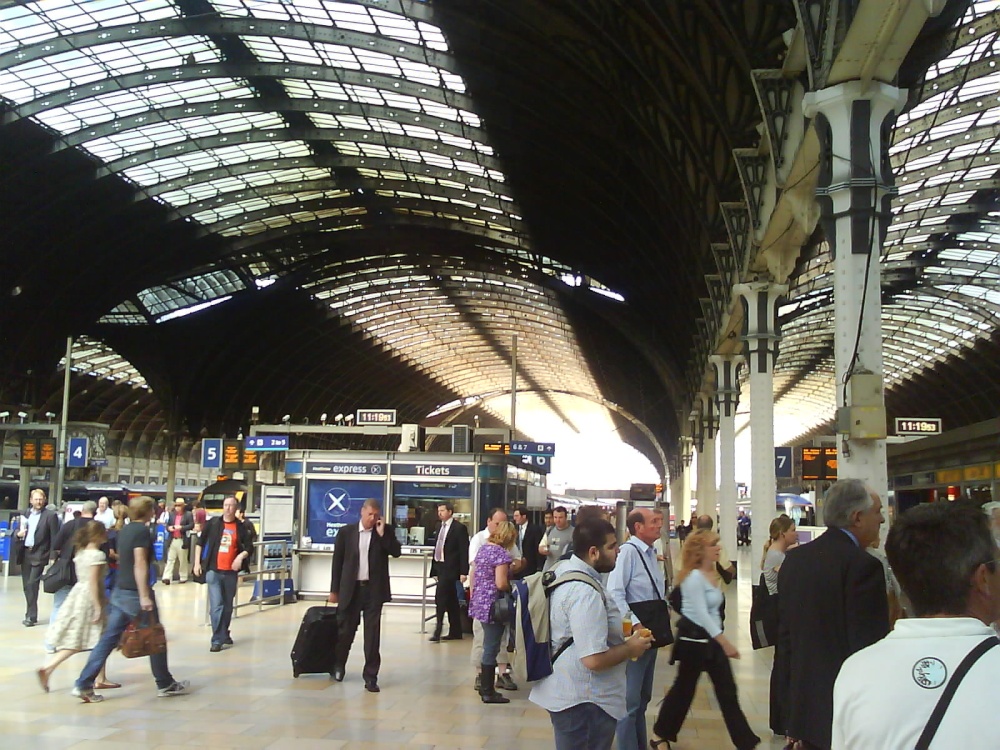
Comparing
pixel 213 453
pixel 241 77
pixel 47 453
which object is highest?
pixel 241 77

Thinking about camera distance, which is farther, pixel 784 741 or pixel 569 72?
pixel 569 72

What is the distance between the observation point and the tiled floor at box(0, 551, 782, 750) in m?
7.64

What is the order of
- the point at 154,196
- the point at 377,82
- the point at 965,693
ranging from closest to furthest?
the point at 965,693, the point at 377,82, the point at 154,196

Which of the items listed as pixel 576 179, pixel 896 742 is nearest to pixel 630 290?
pixel 576 179

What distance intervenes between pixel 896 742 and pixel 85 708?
817cm

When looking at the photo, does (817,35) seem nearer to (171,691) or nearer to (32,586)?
(171,691)

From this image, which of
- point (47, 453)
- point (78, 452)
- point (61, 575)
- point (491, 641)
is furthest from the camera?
point (78, 452)

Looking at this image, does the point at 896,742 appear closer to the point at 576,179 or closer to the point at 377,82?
the point at 377,82

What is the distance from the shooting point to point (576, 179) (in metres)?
31.5

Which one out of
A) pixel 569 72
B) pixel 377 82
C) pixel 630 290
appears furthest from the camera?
pixel 630 290

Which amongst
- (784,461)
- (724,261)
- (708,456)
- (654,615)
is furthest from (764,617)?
(708,456)

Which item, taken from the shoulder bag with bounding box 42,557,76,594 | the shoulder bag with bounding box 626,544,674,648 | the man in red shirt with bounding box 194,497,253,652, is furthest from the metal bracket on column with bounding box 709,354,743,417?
the shoulder bag with bounding box 626,544,674,648

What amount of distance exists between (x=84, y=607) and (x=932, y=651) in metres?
8.63

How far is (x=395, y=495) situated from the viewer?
60.2 feet
